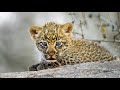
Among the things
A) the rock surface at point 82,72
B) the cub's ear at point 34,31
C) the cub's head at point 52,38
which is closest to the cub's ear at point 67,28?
the cub's head at point 52,38

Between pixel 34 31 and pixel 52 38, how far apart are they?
0.79ft

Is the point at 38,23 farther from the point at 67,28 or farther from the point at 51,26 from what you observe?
the point at 67,28

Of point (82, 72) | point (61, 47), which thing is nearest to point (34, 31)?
point (61, 47)

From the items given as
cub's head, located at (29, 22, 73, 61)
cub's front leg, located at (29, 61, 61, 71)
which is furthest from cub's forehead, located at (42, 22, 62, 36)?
cub's front leg, located at (29, 61, 61, 71)

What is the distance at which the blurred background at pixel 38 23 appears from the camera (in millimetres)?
4387

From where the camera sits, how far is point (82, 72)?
4.32m

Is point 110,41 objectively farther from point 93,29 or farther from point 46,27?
point 46,27

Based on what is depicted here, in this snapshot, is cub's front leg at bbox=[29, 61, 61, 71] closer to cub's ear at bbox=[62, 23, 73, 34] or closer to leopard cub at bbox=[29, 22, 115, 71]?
leopard cub at bbox=[29, 22, 115, 71]

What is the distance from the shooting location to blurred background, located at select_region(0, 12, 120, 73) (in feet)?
14.4

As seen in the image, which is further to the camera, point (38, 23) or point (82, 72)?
point (38, 23)

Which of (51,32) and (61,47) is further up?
(51,32)
